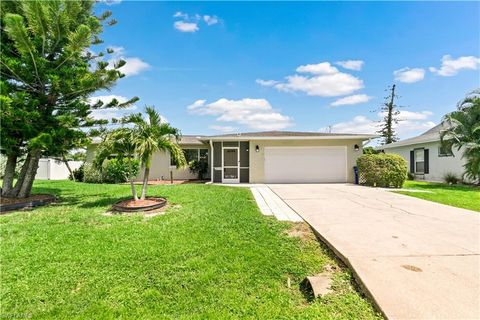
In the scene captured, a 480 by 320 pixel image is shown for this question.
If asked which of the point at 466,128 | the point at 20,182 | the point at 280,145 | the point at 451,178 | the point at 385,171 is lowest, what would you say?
the point at 451,178

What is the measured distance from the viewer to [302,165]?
1535 cm

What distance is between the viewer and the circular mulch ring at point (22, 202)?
301 inches

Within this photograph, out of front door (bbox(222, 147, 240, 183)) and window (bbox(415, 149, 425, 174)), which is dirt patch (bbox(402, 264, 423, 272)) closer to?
front door (bbox(222, 147, 240, 183))

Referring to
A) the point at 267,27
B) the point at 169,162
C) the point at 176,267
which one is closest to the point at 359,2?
the point at 267,27

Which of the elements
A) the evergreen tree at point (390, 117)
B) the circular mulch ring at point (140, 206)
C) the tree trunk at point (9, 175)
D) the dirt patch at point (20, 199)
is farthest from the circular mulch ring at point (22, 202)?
the evergreen tree at point (390, 117)

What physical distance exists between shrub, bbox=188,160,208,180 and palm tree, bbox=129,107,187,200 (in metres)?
9.60

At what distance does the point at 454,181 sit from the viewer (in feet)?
48.9

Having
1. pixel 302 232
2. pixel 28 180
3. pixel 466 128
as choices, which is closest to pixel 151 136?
pixel 302 232

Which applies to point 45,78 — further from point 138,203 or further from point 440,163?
point 440,163

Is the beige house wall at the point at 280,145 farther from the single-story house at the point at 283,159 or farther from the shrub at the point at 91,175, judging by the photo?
the shrub at the point at 91,175

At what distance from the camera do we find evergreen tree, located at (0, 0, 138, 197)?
7461 millimetres

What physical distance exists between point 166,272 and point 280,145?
496 inches

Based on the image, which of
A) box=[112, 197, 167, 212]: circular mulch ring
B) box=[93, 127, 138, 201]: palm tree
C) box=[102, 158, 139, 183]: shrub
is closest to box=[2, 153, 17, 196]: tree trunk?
box=[93, 127, 138, 201]: palm tree

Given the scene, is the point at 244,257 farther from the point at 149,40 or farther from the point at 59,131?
the point at 149,40
